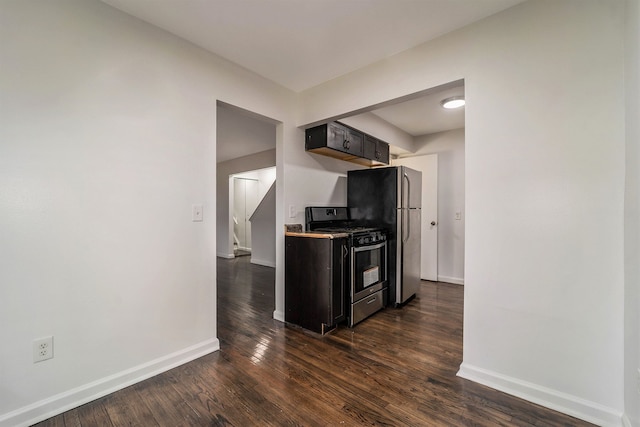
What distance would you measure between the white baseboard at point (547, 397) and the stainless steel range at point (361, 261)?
3.56 feet

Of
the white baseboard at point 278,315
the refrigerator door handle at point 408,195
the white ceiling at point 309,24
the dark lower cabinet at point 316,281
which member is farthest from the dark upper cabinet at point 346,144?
the white baseboard at point 278,315

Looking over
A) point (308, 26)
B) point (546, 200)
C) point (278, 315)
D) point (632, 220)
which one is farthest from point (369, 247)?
point (308, 26)

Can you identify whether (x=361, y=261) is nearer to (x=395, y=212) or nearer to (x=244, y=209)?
(x=395, y=212)

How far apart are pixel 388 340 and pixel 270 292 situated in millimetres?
2031

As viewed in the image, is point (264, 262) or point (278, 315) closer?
point (278, 315)

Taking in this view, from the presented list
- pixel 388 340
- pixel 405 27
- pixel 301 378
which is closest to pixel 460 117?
pixel 405 27

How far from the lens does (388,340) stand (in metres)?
2.44

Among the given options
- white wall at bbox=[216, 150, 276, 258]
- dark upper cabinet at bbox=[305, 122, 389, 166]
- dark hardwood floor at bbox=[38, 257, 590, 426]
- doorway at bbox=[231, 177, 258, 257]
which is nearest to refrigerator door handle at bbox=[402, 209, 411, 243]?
dark upper cabinet at bbox=[305, 122, 389, 166]

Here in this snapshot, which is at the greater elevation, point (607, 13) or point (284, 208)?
point (607, 13)

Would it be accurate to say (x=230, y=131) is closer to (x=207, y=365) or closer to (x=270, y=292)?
(x=270, y=292)

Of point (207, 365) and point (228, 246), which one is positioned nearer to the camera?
point (207, 365)

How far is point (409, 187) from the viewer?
11.3ft

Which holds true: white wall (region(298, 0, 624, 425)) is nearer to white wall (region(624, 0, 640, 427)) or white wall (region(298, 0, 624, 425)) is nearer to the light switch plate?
white wall (region(624, 0, 640, 427))

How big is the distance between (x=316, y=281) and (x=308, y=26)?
6.84 ft
